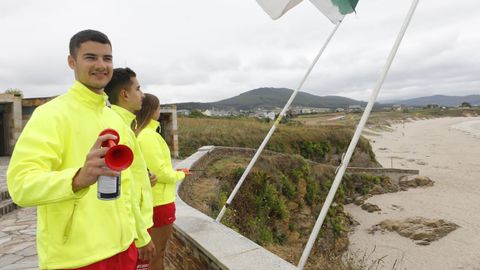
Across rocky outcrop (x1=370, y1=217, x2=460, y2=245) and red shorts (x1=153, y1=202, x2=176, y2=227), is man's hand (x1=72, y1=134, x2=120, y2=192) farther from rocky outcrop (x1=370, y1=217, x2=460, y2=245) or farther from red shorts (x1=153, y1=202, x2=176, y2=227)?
rocky outcrop (x1=370, y1=217, x2=460, y2=245)

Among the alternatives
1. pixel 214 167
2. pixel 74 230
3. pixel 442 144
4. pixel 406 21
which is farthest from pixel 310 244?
pixel 442 144

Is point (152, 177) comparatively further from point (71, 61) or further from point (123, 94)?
point (71, 61)

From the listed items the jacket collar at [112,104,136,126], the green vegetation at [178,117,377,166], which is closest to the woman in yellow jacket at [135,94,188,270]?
the jacket collar at [112,104,136,126]

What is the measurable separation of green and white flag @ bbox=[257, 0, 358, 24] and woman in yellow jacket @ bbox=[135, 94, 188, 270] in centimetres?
220

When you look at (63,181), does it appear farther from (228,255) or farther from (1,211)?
(1,211)

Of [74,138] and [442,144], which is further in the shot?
[442,144]

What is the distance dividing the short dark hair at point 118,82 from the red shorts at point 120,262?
1252 millimetres

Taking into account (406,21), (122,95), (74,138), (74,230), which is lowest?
(74,230)

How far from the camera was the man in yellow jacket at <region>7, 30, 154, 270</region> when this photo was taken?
4.48 ft

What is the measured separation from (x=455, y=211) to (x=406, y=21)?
60.4 feet

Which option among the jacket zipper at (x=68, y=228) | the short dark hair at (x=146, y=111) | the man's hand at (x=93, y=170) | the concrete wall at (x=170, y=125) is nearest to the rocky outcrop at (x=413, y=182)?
the concrete wall at (x=170, y=125)

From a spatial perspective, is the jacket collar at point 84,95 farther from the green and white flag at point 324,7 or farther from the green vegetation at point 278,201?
the green vegetation at point 278,201

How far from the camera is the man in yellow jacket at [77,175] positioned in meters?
1.37

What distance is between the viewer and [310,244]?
2.86 m
